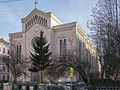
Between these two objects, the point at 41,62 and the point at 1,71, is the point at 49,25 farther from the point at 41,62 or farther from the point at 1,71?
the point at 1,71

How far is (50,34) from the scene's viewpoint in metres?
43.8

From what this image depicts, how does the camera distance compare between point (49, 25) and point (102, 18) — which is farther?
point (49, 25)

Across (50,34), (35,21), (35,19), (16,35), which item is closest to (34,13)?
(35,19)

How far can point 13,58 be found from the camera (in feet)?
127

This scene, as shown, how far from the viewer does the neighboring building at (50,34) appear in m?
42.6

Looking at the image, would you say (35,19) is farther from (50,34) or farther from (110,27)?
(110,27)

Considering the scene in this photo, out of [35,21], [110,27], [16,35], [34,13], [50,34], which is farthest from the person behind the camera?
[16,35]

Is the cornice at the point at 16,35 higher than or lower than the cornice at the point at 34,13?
lower

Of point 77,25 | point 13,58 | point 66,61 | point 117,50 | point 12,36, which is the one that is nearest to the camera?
point 117,50

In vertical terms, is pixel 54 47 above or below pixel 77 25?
below

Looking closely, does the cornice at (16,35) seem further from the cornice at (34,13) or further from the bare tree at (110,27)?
the bare tree at (110,27)

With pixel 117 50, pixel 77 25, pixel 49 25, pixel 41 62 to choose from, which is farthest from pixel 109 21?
pixel 49 25

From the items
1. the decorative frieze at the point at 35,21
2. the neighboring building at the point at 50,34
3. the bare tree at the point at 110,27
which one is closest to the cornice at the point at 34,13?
the neighboring building at the point at 50,34

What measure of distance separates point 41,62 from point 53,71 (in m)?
7.34
